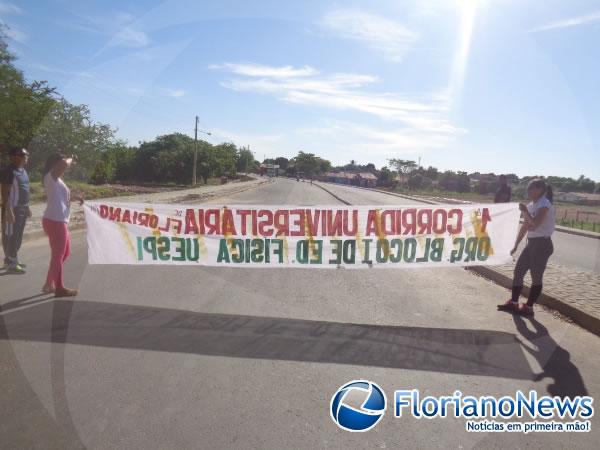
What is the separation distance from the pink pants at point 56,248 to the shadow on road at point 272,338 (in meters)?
0.42

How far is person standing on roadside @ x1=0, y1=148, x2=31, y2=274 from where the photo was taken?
666 cm

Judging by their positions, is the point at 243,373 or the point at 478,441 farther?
the point at 243,373

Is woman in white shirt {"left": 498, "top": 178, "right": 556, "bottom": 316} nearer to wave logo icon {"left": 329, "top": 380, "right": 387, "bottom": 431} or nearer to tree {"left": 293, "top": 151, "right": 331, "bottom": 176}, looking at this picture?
wave logo icon {"left": 329, "top": 380, "right": 387, "bottom": 431}

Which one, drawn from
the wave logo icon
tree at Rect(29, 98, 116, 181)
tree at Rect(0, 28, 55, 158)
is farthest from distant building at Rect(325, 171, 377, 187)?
the wave logo icon

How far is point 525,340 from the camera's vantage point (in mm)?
4734

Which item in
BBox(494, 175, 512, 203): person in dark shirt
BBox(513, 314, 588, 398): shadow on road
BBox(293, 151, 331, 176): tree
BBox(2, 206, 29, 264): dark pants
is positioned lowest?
BBox(513, 314, 588, 398): shadow on road

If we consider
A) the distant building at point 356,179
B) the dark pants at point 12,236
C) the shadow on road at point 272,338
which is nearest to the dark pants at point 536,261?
the shadow on road at point 272,338

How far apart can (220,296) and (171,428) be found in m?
3.11

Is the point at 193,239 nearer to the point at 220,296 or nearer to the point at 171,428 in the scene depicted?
the point at 220,296

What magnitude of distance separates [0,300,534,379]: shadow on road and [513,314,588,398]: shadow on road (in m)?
0.17

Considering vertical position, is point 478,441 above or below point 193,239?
below

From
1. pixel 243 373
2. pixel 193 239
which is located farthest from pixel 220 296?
pixel 243 373

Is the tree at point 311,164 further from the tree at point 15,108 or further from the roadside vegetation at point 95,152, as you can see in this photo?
the tree at point 15,108

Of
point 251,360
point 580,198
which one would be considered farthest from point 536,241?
point 580,198
